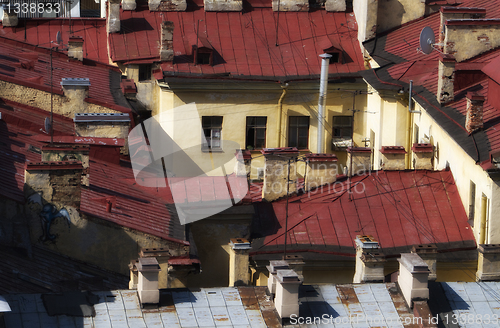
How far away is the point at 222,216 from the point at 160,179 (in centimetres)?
323

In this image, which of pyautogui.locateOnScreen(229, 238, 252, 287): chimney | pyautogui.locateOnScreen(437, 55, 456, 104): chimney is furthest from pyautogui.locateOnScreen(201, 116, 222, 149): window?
pyautogui.locateOnScreen(229, 238, 252, 287): chimney

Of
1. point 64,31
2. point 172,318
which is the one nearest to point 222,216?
point 172,318

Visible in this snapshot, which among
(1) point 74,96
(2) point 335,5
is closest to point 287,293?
(1) point 74,96

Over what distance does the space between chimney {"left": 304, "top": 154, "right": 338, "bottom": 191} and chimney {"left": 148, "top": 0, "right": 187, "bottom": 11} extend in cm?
1650

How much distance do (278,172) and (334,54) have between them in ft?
49.7

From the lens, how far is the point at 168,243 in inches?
1099

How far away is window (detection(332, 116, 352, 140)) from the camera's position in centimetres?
4678

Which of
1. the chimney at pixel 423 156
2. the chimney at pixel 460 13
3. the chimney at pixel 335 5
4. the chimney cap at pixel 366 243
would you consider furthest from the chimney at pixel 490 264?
the chimney at pixel 335 5

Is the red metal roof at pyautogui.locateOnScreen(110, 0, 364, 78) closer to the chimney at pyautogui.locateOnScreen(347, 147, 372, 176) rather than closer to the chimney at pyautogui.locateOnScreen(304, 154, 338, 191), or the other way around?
the chimney at pyautogui.locateOnScreen(347, 147, 372, 176)

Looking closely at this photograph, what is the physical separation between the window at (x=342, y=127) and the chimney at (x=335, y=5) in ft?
18.1

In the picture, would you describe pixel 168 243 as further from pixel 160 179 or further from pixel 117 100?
pixel 117 100

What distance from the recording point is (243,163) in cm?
3428

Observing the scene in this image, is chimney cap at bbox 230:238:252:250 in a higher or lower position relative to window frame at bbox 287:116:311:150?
lower

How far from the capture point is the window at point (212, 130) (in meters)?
45.4
